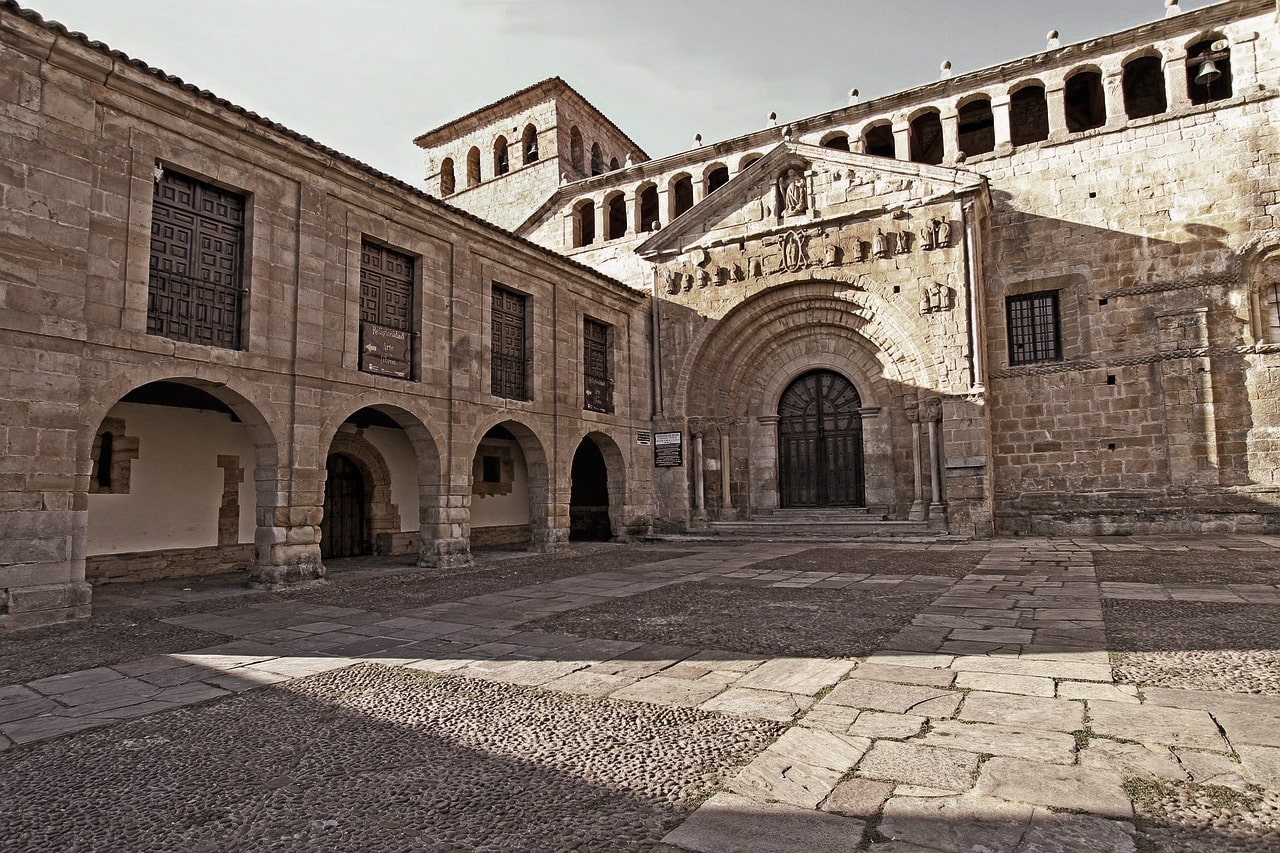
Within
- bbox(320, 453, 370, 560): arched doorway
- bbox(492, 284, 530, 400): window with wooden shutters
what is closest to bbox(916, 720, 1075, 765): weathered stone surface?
bbox(492, 284, 530, 400): window with wooden shutters

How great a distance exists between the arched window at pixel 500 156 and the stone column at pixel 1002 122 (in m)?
16.9

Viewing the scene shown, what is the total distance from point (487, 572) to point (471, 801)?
853cm

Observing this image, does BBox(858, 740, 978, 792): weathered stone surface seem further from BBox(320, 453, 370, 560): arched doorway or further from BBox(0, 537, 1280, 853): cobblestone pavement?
BBox(320, 453, 370, 560): arched doorway

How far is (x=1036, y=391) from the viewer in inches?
619

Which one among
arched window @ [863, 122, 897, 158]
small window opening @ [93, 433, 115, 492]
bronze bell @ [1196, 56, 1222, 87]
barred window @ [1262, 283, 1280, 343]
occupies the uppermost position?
arched window @ [863, 122, 897, 158]

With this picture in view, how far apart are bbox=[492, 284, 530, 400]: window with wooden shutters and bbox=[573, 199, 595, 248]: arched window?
28.1 feet

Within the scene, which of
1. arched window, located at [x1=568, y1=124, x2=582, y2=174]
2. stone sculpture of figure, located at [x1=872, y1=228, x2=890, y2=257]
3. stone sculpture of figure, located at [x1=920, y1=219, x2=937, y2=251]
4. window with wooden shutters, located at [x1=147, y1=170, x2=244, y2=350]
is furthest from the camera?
arched window, located at [x1=568, y1=124, x2=582, y2=174]

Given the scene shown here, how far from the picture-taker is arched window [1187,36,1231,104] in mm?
14883

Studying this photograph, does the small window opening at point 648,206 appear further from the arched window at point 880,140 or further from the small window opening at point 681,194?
the arched window at point 880,140

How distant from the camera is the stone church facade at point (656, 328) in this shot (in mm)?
8133

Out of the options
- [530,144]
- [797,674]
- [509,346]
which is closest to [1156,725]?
[797,674]

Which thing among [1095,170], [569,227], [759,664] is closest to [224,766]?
[759,664]

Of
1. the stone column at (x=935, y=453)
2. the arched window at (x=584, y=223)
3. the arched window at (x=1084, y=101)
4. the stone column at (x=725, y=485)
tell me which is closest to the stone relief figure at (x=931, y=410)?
the stone column at (x=935, y=453)

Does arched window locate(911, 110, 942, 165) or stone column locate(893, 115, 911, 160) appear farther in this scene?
arched window locate(911, 110, 942, 165)
